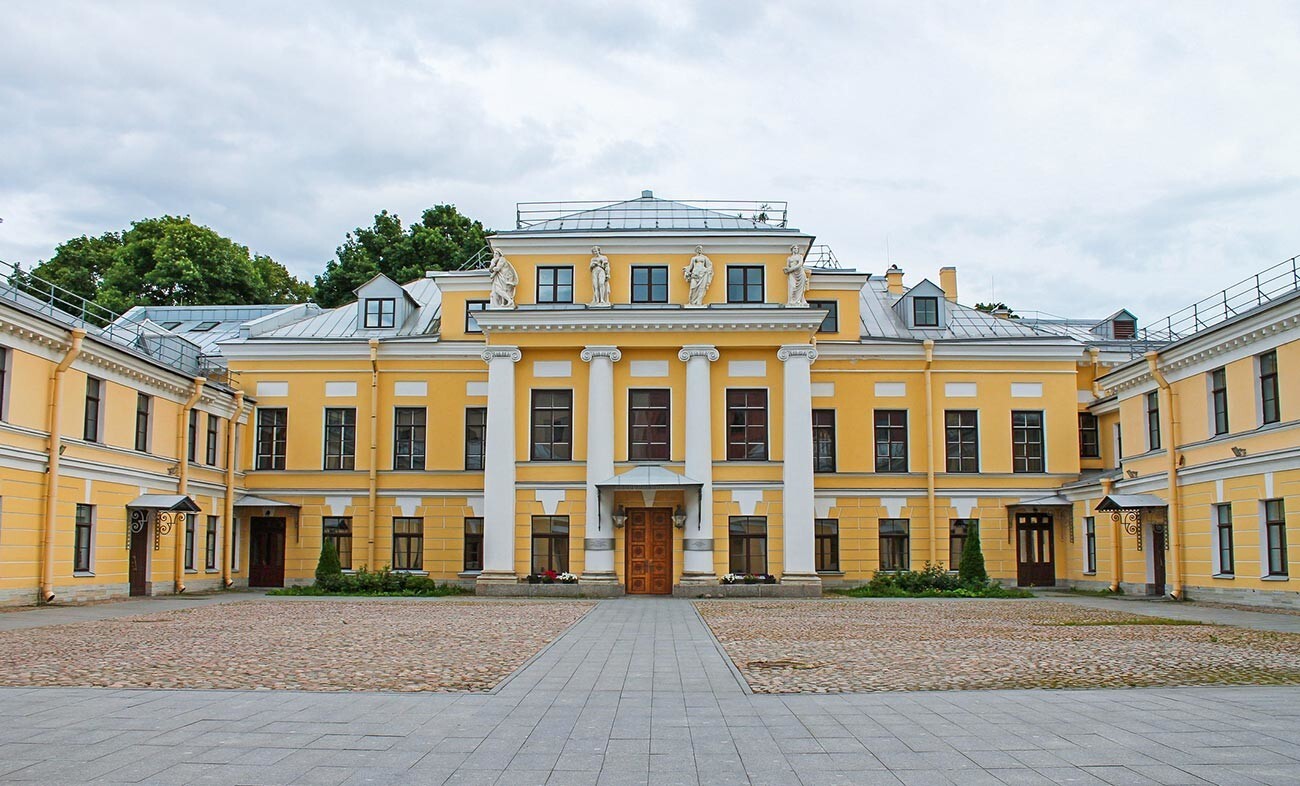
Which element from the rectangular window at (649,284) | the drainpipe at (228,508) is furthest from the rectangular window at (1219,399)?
the drainpipe at (228,508)

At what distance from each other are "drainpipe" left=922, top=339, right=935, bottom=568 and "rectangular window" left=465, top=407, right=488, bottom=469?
1431 centimetres

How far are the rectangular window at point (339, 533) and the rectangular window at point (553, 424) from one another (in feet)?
25.2

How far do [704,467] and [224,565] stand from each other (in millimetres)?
15347

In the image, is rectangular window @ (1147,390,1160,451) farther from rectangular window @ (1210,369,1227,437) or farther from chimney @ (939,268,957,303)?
chimney @ (939,268,957,303)

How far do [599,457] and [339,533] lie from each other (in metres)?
9.91

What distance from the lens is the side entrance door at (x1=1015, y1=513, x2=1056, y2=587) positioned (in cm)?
3516

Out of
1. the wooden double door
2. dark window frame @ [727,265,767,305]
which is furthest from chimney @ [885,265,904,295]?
the wooden double door

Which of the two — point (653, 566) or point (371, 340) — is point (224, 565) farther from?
point (653, 566)

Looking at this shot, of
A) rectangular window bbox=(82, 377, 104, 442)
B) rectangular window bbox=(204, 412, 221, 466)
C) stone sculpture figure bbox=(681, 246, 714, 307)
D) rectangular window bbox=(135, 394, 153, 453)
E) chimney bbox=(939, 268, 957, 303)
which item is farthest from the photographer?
chimney bbox=(939, 268, 957, 303)

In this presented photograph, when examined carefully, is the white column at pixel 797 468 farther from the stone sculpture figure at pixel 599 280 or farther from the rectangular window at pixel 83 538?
the rectangular window at pixel 83 538

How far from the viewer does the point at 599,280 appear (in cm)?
3228

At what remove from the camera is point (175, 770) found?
300 inches

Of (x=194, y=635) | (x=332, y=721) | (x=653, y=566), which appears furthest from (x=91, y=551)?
(x=332, y=721)

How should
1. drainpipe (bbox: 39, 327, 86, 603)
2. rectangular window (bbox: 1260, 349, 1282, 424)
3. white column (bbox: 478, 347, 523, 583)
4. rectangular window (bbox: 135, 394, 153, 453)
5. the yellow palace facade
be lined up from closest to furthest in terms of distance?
1. rectangular window (bbox: 1260, 349, 1282, 424)
2. drainpipe (bbox: 39, 327, 86, 603)
3. the yellow palace facade
4. rectangular window (bbox: 135, 394, 153, 453)
5. white column (bbox: 478, 347, 523, 583)
